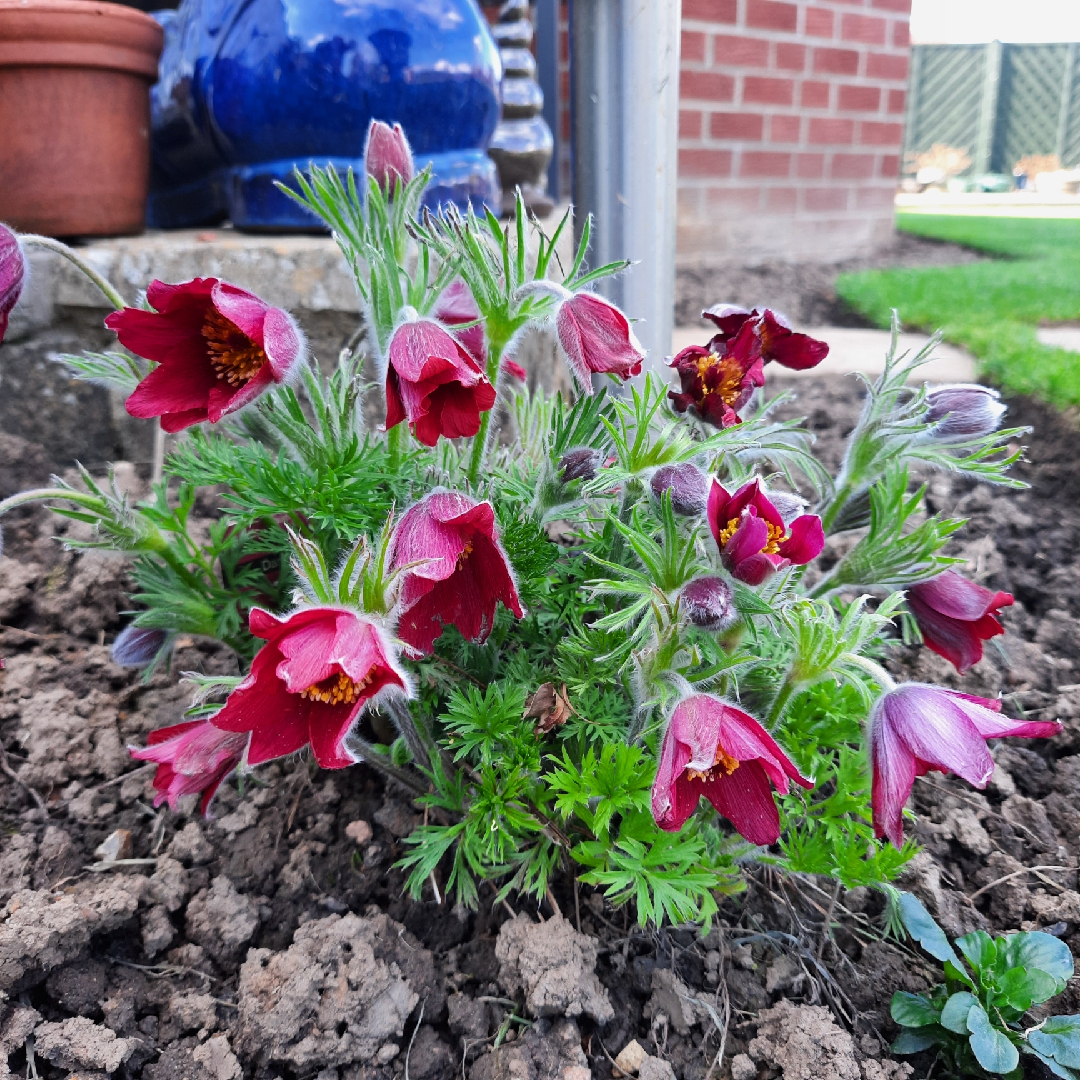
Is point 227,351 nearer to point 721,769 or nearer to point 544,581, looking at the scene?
point 544,581

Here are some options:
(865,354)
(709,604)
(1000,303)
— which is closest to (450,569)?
(709,604)

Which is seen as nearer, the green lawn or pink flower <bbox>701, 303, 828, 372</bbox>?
pink flower <bbox>701, 303, 828, 372</bbox>

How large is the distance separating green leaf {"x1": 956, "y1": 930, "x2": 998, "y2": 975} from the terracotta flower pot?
2.27m

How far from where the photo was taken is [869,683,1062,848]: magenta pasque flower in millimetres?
905

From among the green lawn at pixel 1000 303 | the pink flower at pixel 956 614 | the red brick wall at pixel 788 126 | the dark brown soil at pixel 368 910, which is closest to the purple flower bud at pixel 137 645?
the dark brown soil at pixel 368 910

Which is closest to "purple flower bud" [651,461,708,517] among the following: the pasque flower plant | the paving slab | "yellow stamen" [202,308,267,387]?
the pasque flower plant

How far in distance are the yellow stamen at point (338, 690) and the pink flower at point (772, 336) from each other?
2.13 feet

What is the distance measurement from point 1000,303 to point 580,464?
12.2ft

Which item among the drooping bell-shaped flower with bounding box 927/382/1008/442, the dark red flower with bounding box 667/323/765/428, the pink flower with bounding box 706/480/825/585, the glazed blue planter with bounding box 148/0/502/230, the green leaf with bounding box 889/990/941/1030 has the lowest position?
the green leaf with bounding box 889/990/941/1030

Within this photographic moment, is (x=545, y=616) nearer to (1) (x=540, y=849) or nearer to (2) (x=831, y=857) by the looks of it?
(1) (x=540, y=849)

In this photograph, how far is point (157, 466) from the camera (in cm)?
183

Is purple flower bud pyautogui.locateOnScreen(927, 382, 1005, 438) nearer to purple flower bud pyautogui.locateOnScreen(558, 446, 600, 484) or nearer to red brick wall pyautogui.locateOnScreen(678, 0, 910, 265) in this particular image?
purple flower bud pyautogui.locateOnScreen(558, 446, 600, 484)

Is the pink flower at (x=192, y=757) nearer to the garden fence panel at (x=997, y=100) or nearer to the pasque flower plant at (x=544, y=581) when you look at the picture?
the pasque flower plant at (x=544, y=581)

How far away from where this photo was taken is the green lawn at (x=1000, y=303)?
2.66 m
